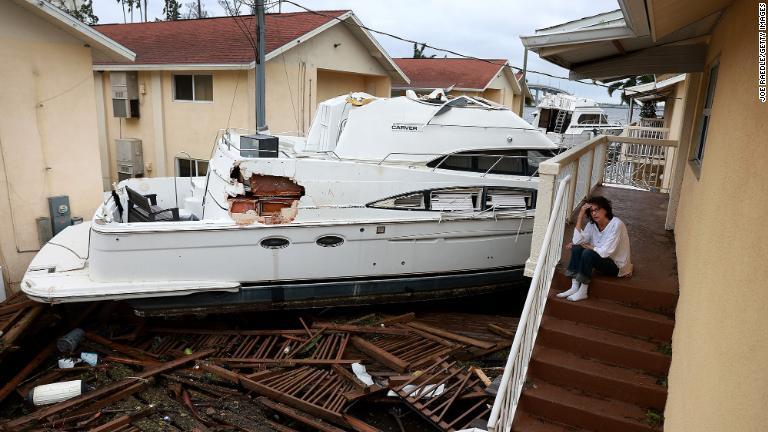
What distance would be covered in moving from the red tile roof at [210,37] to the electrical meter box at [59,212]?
5.67m

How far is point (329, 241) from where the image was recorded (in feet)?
25.2

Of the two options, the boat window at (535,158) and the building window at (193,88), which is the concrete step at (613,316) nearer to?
the boat window at (535,158)

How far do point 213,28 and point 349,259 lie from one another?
11874mm

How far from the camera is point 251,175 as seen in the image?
295 inches

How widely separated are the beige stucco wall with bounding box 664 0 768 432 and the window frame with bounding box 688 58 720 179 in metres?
0.76

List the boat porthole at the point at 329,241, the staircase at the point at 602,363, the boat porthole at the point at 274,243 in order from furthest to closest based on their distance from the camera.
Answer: the boat porthole at the point at 329,241 → the boat porthole at the point at 274,243 → the staircase at the point at 602,363

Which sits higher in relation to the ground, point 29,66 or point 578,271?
point 29,66

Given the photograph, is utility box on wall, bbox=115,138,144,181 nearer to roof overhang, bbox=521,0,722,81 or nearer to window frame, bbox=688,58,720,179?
roof overhang, bbox=521,0,722,81

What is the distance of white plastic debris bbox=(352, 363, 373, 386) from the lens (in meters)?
6.58

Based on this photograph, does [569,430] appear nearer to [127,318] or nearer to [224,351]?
[224,351]

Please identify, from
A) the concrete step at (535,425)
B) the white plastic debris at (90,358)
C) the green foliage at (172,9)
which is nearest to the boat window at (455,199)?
the concrete step at (535,425)

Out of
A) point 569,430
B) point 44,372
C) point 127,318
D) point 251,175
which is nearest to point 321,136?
point 251,175

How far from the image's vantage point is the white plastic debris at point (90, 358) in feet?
22.6

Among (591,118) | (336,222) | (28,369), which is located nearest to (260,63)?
(336,222)
